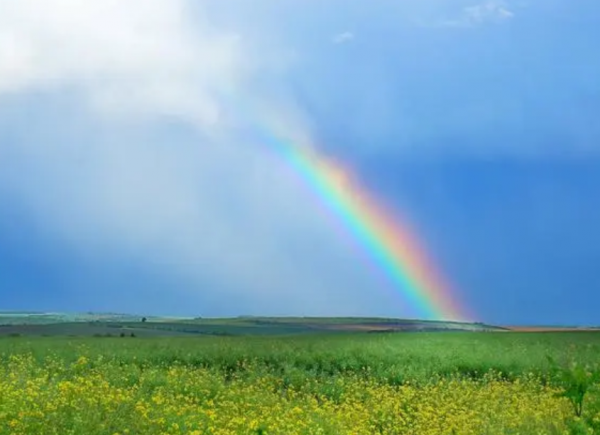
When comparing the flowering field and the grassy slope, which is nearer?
the flowering field

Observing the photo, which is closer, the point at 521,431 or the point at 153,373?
the point at 521,431

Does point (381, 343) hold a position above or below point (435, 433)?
above

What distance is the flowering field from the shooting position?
40.7 ft

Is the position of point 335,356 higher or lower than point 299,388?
higher

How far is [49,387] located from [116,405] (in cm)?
227

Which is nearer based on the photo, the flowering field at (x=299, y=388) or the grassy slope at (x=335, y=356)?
the flowering field at (x=299, y=388)

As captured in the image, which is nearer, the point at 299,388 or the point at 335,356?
the point at 299,388

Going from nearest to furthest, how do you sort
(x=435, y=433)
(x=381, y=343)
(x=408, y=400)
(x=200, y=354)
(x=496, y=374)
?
(x=435, y=433) → (x=408, y=400) → (x=496, y=374) → (x=200, y=354) → (x=381, y=343)

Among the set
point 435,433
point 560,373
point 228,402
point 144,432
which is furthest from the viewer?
point 228,402

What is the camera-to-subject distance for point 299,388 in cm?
2197

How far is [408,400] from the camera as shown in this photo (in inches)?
697

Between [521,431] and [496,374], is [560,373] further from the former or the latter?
[496,374]

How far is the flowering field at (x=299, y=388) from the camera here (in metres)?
12.4

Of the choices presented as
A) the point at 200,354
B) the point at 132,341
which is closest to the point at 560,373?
the point at 200,354
